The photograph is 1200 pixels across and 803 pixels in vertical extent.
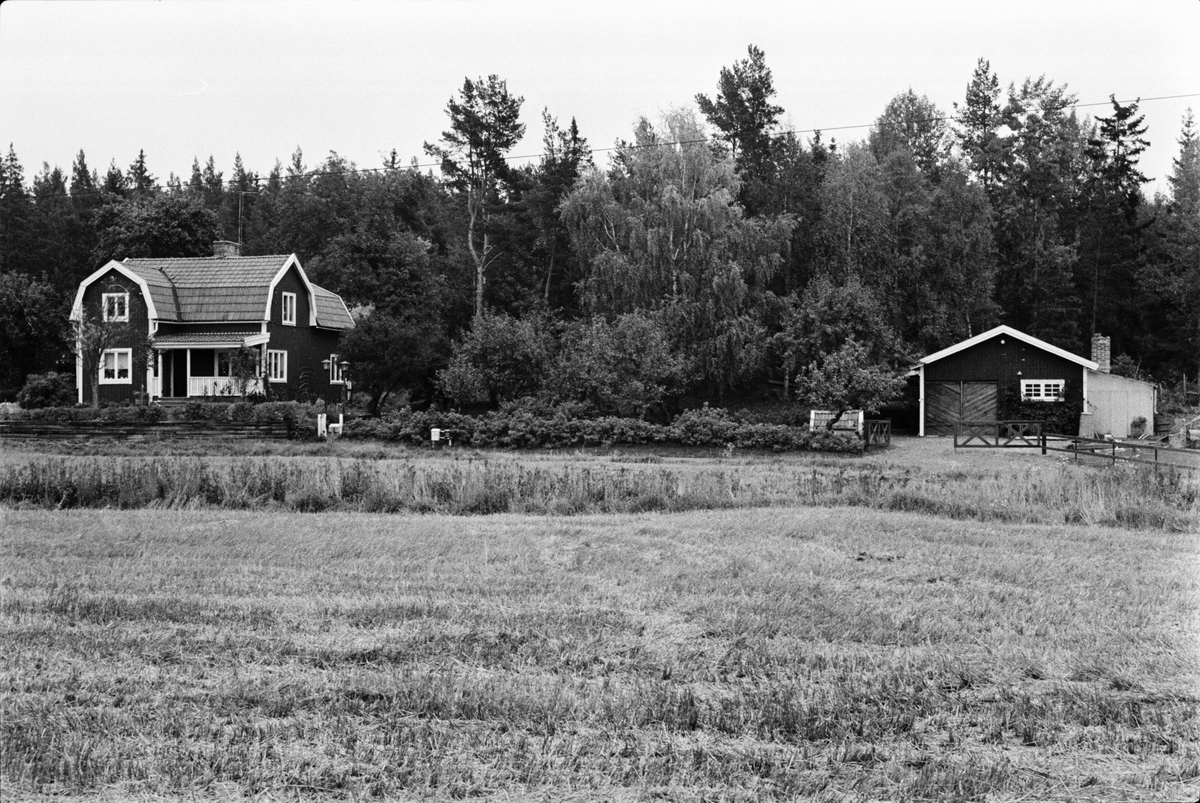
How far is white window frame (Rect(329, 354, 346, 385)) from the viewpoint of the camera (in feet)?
161

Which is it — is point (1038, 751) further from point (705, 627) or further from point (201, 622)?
point (201, 622)

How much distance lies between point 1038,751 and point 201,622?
638 centimetres

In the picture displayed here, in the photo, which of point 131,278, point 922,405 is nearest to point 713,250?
point 922,405

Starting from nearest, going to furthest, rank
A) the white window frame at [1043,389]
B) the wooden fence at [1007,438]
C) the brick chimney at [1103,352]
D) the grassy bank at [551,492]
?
the grassy bank at [551,492] → the wooden fence at [1007,438] → the white window frame at [1043,389] → the brick chimney at [1103,352]

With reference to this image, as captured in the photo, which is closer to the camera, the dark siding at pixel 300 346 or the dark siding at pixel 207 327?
the dark siding at pixel 207 327

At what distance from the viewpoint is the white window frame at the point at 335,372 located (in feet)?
161

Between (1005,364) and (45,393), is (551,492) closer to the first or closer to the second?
(1005,364)

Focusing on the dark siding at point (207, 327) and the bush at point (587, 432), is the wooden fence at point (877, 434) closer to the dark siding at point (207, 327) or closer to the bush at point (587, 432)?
the bush at point (587, 432)

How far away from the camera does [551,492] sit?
17109 mm

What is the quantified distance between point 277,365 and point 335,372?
15.8 ft

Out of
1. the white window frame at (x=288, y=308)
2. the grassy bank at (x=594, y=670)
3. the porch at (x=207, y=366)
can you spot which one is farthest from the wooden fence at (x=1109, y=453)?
the white window frame at (x=288, y=308)

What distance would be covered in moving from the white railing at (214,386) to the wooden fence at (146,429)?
26.9 ft

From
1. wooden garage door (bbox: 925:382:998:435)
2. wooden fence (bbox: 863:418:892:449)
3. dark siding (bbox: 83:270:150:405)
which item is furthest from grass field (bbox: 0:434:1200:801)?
dark siding (bbox: 83:270:150:405)

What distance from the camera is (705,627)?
8617 mm
